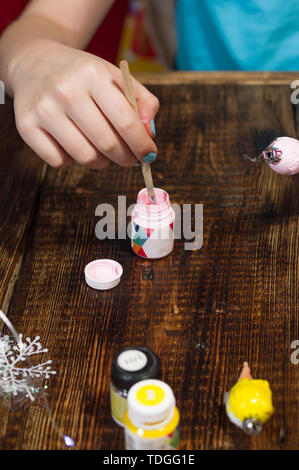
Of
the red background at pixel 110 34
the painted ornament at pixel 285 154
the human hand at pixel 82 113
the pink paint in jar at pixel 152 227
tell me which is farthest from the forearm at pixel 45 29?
the red background at pixel 110 34

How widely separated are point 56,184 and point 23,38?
0.29m

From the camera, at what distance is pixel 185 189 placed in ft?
3.76

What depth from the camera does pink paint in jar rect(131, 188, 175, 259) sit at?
97 centimetres

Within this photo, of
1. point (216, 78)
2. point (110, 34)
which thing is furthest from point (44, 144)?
point (110, 34)

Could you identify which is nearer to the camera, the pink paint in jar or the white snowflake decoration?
the white snowflake decoration

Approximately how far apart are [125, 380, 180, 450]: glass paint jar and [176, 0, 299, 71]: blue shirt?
1052 mm

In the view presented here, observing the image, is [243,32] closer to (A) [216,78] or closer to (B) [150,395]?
(A) [216,78]

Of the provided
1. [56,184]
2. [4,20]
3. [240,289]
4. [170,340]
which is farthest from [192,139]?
[4,20]

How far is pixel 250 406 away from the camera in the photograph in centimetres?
71

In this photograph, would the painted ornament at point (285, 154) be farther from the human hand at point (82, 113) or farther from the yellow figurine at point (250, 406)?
the yellow figurine at point (250, 406)

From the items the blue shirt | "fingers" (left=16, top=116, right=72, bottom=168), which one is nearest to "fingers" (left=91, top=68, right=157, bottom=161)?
"fingers" (left=16, top=116, right=72, bottom=168)

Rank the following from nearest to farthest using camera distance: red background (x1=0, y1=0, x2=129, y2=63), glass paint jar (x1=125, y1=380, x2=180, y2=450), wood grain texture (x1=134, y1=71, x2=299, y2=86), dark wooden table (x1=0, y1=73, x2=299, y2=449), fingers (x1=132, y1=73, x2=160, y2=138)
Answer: glass paint jar (x1=125, y1=380, x2=180, y2=450) < dark wooden table (x1=0, y1=73, x2=299, y2=449) < fingers (x1=132, y1=73, x2=160, y2=138) < wood grain texture (x1=134, y1=71, x2=299, y2=86) < red background (x1=0, y1=0, x2=129, y2=63)

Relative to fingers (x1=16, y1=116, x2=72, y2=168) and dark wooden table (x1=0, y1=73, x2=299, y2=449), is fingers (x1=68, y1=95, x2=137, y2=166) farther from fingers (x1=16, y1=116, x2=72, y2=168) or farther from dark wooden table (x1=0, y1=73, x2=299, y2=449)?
dark wooden table (x1=0, y1=73, x2=299, y2=449)
